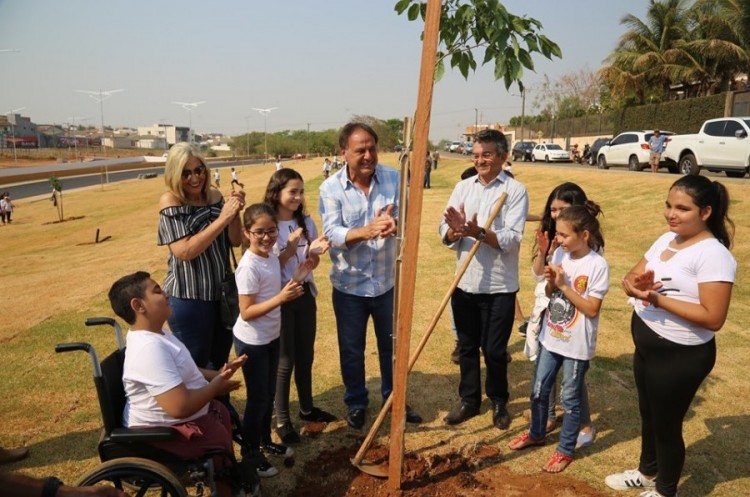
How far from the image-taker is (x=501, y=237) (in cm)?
333

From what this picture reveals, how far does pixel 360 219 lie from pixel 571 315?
1.40 m

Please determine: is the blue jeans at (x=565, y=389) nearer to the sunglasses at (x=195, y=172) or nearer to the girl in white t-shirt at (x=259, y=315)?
the girl in white t-shirt at (x=259, y=315)

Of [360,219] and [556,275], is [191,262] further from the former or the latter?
[556,275]

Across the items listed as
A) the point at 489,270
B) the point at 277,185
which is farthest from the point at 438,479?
the point at 277,185

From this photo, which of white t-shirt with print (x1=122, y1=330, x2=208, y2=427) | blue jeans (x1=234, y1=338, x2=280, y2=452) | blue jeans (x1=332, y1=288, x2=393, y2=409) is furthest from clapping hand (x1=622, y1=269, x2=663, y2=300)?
white t-shirt with print (x1=122, y1=330, x2=208, y2=427)

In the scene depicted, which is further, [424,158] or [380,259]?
[380,259]

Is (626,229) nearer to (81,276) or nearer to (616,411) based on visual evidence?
(616,411)

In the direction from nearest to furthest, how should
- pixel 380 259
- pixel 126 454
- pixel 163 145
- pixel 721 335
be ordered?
1. pixel 126 454
2. pixel 380 259
3. pixel 721 335
4. pixel 163 145

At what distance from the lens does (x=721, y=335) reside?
5508mm

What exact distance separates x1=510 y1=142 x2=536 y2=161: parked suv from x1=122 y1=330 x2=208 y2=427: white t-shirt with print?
34315mm

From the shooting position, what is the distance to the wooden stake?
94.0 inches

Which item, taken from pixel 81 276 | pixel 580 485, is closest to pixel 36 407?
pixel 580 485

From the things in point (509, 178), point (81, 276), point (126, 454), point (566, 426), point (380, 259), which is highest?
point (509, 178)

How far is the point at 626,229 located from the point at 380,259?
10127mm
